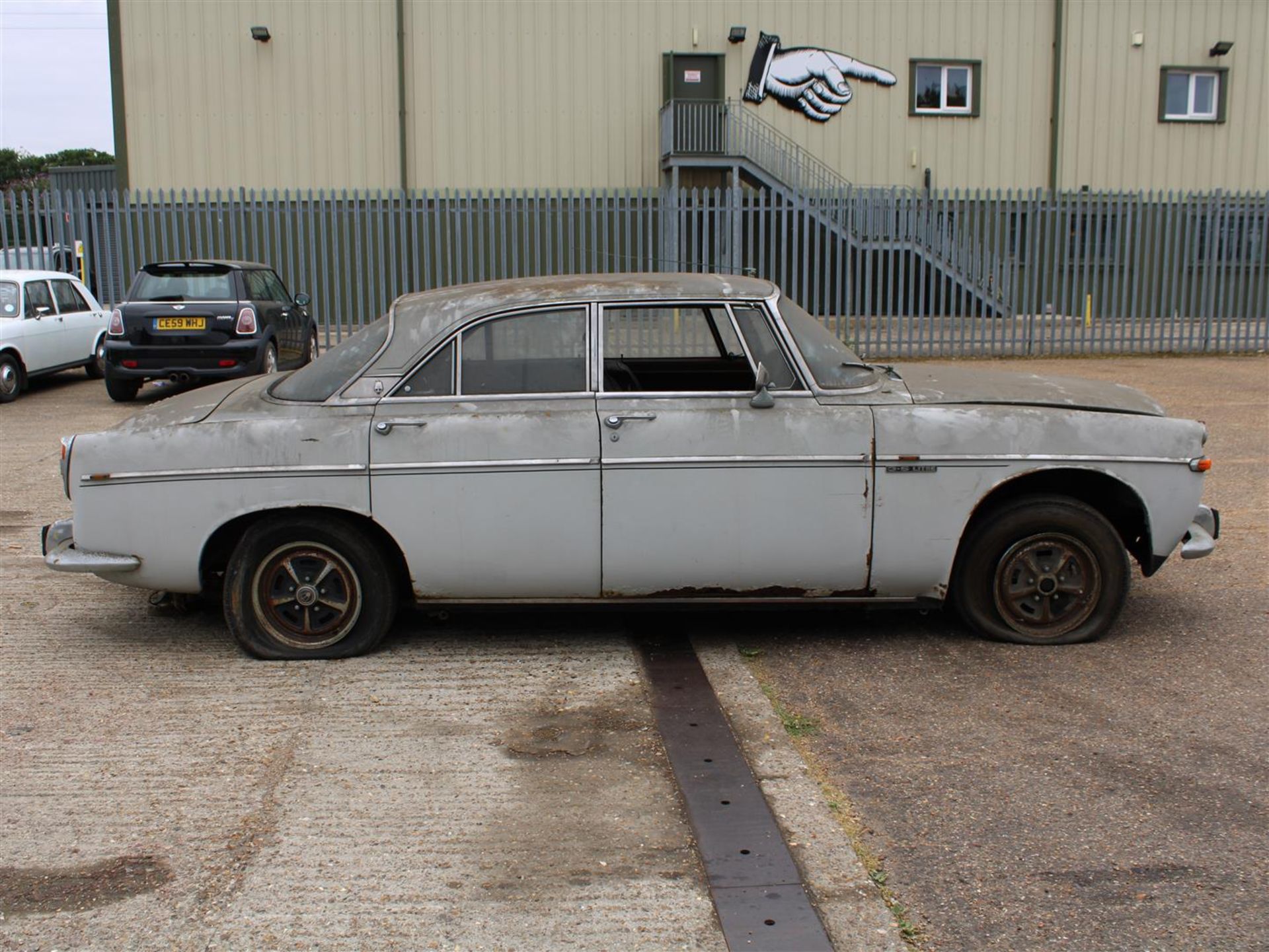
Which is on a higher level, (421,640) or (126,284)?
(126,284)

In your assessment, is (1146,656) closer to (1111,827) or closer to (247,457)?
(1111,827)

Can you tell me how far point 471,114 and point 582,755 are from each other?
22.6 m

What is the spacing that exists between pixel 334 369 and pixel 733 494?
184 centimetres

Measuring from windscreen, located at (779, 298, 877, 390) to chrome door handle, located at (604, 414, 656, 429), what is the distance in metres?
0.74

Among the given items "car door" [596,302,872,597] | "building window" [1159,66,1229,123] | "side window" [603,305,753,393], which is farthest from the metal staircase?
"car door" [596,302,872,597]

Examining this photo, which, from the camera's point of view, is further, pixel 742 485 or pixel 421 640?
pixel 421 640

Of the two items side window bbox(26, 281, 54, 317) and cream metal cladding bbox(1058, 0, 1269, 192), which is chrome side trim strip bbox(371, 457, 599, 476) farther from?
cream metal cladding bbox(1058, 0, 1269, 192)

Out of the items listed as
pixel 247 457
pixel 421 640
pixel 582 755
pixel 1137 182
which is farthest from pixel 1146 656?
pixel 1137 182

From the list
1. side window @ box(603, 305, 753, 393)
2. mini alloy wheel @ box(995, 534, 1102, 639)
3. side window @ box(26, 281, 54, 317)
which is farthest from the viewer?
side window @ box(26, 281, 54, 317)

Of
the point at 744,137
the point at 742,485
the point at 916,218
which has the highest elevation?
the point at 744,137

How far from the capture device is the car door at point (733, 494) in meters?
5.39

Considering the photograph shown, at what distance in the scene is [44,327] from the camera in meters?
15.2

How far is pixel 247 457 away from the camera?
5387 mm

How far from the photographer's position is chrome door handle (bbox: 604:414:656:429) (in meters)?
5.41
